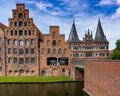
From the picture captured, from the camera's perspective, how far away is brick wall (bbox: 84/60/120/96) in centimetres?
2091

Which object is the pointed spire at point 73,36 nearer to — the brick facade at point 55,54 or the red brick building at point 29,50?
the red brick building at point 29,50

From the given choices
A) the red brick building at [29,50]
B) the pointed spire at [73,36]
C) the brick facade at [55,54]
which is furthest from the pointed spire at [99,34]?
the brick facade at [55,54]

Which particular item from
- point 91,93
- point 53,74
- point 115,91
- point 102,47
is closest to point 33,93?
point 91,93

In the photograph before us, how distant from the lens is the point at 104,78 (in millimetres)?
24969

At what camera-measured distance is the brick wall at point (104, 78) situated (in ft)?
68.6

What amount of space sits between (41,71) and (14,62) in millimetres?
7366

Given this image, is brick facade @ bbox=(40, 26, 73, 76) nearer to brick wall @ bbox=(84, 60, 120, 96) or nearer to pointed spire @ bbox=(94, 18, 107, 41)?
brick wall @ bbox=(84, 60, 120, 96)

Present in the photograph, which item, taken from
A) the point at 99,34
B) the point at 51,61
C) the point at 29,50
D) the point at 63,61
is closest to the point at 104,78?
the point at 63,61

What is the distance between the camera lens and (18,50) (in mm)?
55125

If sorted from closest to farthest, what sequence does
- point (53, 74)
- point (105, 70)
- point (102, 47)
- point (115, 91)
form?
point (115, 91), point (105, 70), point (53, 74), point (102, 47)

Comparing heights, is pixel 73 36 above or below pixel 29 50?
above

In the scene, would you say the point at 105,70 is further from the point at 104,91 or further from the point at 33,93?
the point at 33,93

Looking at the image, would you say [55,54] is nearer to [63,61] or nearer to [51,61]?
[51,61]

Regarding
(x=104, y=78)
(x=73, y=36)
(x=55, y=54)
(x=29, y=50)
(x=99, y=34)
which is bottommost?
(x=104, y=78)
